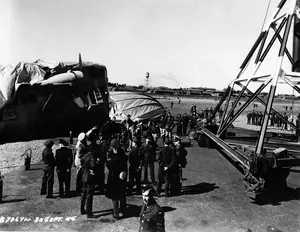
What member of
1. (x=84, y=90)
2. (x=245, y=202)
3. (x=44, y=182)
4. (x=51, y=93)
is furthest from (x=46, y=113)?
(x=245, y=202)

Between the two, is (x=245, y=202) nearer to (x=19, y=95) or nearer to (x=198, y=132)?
(x=198, y=132)

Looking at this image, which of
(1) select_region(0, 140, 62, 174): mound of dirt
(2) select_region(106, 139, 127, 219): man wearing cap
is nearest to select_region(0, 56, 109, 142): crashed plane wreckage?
(1) select_region(0, 140, 62, 174): mound of dirt

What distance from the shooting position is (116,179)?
24.2 ft

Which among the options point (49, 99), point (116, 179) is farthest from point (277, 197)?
point (49, 99)

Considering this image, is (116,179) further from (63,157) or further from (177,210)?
(63,157)

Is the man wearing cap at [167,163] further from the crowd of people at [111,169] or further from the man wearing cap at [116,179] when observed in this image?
the man wearing cap at [116,179]

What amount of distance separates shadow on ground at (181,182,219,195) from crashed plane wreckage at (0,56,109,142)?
9282 mm

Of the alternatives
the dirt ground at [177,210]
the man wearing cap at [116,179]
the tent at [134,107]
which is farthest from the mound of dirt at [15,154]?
the tent at [134,107]

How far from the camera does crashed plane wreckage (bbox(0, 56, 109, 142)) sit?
1438cm

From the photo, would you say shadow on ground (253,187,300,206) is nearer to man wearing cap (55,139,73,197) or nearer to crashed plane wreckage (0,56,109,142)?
man wearing cap (55,139,73,197)

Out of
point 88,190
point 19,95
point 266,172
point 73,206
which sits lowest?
point 73,206

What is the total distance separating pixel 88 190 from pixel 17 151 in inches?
311

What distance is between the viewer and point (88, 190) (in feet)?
24.0

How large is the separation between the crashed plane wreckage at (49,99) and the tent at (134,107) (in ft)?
9.90
